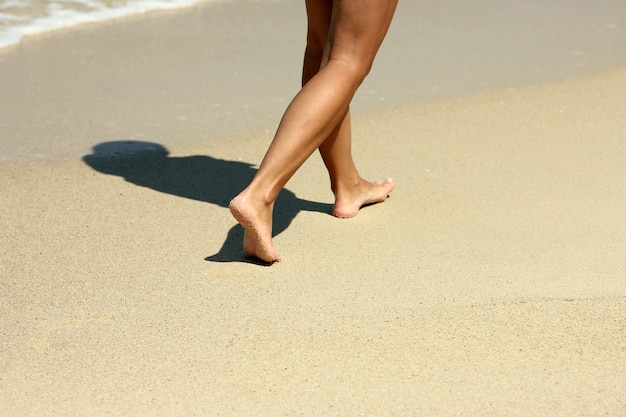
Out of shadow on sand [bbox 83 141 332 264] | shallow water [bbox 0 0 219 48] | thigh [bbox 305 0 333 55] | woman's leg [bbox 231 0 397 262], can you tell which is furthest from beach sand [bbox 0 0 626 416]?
shallow water [bbox 0 0 219 48]

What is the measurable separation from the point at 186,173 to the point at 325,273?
1132 mm

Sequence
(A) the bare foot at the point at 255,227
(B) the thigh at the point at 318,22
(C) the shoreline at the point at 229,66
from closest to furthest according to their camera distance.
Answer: (A) the bare foot at the point at 255,227, (B) the thigh at the point at 318,22, (C) the shoreline at the point at 229,66

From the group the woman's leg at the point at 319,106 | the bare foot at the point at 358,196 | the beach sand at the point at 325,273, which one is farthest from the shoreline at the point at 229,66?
the woman's leg at the point at 319,106

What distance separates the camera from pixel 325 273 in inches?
109

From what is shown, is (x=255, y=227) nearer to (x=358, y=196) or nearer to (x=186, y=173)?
(x=358, y=196)

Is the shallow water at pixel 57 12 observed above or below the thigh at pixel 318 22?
below

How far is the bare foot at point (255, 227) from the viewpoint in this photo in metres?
2.65

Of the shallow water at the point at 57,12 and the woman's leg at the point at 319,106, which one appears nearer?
the woman's leg at the point at 319,106

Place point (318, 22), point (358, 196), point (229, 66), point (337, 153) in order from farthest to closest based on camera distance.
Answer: point (229, 66) → point (358, 196) → point (337, 153) → point (318, 22)

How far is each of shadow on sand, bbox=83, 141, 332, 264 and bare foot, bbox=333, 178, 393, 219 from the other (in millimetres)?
100

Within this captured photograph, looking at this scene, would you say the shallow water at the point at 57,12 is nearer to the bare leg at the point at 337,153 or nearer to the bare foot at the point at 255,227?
the bare leg at the point at 337,153

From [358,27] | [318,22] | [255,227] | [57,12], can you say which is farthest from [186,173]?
[57,12]

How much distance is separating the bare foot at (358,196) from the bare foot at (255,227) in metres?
0.49

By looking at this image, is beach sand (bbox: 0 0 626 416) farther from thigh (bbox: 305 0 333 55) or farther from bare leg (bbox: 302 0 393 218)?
thigh (bbox: 305 0 333 55)
